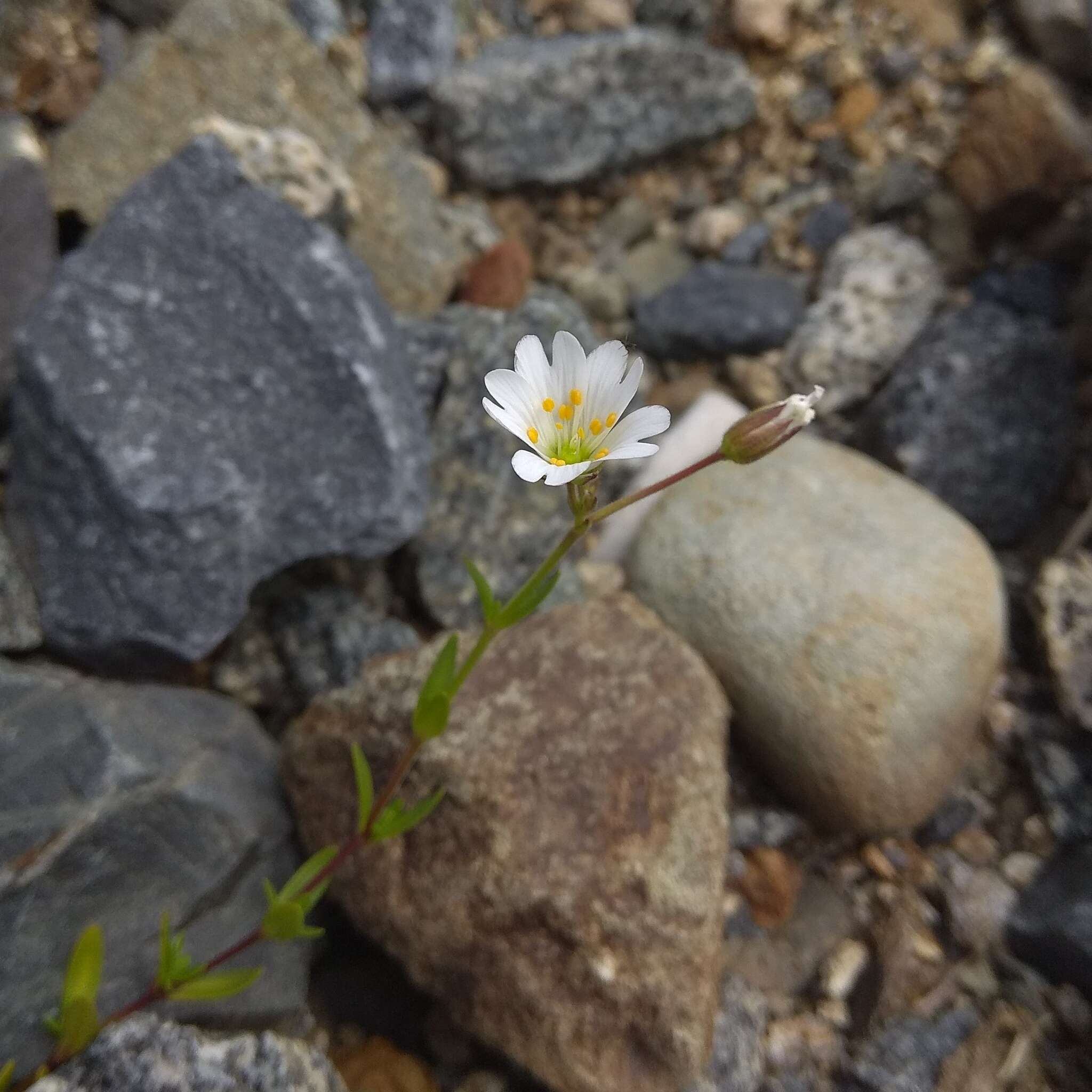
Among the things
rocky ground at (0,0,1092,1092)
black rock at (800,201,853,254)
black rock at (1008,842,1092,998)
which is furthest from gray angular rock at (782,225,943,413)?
black rock at (1008,842,1092,998)

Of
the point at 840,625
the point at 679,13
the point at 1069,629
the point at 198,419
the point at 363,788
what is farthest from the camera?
the point at 679,13

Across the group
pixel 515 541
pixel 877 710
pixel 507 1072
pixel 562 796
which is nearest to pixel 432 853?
pixel 562 796

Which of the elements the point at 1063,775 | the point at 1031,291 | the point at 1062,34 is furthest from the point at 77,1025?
the point at 1062,34

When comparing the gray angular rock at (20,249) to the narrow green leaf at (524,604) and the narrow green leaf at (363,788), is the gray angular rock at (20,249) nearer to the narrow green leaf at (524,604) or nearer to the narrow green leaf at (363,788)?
the narrow green leaf at (363,788)

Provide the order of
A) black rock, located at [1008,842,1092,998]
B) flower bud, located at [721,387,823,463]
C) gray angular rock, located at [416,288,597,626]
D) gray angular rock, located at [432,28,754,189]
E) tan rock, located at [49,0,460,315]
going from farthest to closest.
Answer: gray angular rock, located at [432,28,754,189] → tan rock, located at [49,0,460,315] → gray angular rock, located at [416,288,597,626] → black rock, located at [1008,842,1092,998] → flower bud, located at [721,387,823,463]

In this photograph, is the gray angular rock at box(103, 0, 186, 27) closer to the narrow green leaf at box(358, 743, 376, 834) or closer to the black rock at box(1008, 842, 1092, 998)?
the narrow green leaf at box(358, 743, 376, 834)

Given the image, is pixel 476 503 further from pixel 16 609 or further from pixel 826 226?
pixel 826 226
